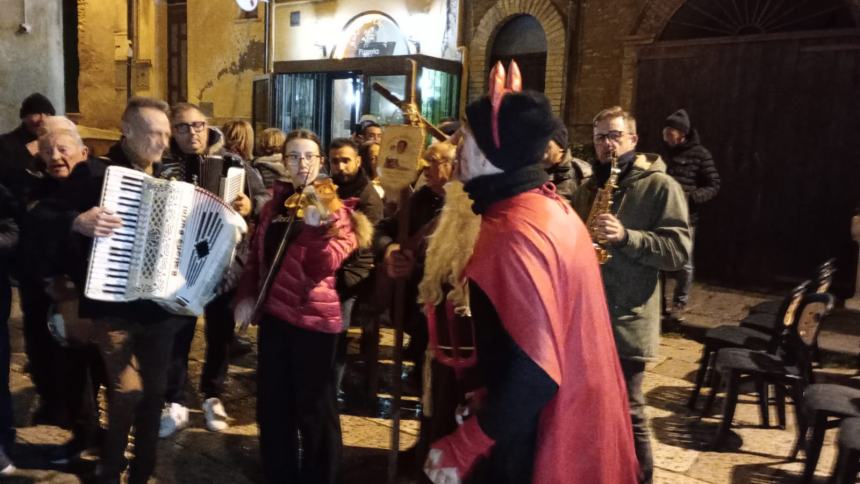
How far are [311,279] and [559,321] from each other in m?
1.71

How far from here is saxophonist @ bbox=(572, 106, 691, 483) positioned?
10.5 feet

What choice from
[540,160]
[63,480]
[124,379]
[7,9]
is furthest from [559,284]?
[7,9]

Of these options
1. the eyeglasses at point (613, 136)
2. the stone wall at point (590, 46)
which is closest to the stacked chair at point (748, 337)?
the eyeglasses at point (613, 136)

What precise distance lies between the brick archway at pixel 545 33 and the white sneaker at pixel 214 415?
22.7 feet

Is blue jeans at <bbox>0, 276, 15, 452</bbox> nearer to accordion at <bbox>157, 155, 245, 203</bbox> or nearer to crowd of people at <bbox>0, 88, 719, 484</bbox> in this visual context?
crowd of people at <bbox>0, 88, 719, 484</bbox>

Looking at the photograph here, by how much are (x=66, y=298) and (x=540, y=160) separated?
8.05 ft

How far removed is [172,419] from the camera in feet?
14.5

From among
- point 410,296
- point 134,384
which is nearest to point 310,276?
point 410,296

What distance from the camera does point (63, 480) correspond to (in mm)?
3744

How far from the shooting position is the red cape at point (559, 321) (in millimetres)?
1836

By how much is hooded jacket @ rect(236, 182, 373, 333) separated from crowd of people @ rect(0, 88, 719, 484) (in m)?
0.01

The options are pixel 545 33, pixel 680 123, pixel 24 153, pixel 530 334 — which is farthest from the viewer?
pixel 545 33

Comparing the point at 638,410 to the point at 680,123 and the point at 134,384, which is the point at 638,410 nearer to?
the point at 134,384

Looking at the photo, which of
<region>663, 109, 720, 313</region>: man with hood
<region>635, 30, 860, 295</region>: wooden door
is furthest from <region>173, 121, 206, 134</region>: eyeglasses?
<region>635, 30, 860, 295</region>: wooden door
